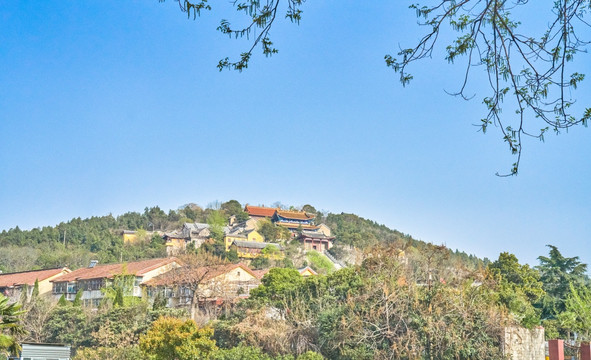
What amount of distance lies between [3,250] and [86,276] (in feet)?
66.1

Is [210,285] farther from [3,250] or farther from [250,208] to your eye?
[250,208]

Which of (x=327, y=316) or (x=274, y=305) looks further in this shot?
(x=274, y=305)

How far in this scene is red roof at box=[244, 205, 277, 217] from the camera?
68625mm

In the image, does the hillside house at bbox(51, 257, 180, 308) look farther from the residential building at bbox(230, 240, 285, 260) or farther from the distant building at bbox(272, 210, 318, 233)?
the distant building at bbox(272, 210, 318, 233)

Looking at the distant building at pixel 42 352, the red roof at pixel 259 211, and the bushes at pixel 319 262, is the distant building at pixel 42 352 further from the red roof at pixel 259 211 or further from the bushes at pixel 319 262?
the red roof at pixel 259 211

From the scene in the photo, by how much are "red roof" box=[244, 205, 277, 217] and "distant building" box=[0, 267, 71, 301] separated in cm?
3119

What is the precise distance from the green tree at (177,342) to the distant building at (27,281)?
21.9 m

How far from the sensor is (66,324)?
83.0 feet

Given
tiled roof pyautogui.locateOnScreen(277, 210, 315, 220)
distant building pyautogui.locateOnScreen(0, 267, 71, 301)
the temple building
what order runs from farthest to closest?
tiled roof pyautogui.locateOnScreen(277, 210, 315, 220) < the temple building < distant building pyautogui.locateOnScreen(0, 267, 71, 301)

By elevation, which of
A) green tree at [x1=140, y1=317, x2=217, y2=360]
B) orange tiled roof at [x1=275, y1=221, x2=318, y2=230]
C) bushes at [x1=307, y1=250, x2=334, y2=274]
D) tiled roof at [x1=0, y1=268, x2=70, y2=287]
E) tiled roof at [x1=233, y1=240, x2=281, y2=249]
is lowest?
green tree at [x1=140, y1=317, x2=217, y2=360]

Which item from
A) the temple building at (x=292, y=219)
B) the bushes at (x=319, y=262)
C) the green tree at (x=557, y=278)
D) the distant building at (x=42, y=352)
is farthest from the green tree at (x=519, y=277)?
the temple building at (x=292, y=219)

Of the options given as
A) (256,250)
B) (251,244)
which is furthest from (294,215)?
(256,250)

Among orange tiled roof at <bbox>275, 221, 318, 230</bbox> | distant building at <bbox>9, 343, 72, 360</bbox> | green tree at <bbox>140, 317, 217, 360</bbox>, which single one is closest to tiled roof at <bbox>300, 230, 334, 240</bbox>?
orange tiled roof at <bbox>275, 221, 318, 230</bbox>

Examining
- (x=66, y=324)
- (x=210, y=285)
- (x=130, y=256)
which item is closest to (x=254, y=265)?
(x=130, y=256)
